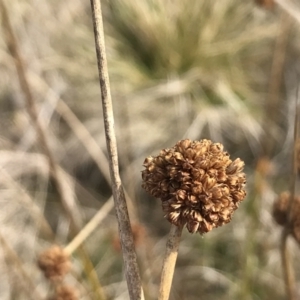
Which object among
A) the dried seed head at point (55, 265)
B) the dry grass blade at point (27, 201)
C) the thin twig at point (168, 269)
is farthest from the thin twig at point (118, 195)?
the dry grass blade at point (27, 201)

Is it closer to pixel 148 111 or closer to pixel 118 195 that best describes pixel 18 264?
pixel 118 195

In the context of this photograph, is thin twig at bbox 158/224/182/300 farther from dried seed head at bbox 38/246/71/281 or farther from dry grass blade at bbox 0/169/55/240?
dry grass blade at bbox 0/169/55/240

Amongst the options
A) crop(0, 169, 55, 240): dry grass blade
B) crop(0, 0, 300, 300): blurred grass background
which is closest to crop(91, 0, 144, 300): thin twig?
crop(0, 169, 55, 240): dry grass blade

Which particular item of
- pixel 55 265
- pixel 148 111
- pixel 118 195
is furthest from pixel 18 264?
pixel 148 111

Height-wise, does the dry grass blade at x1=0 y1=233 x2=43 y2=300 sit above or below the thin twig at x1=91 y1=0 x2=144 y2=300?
above

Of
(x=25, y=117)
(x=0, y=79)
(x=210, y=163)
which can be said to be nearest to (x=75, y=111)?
(x=25, y=117)

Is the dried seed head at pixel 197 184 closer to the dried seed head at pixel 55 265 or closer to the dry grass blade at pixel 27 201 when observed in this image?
the dried seed head at pixel 55 265
